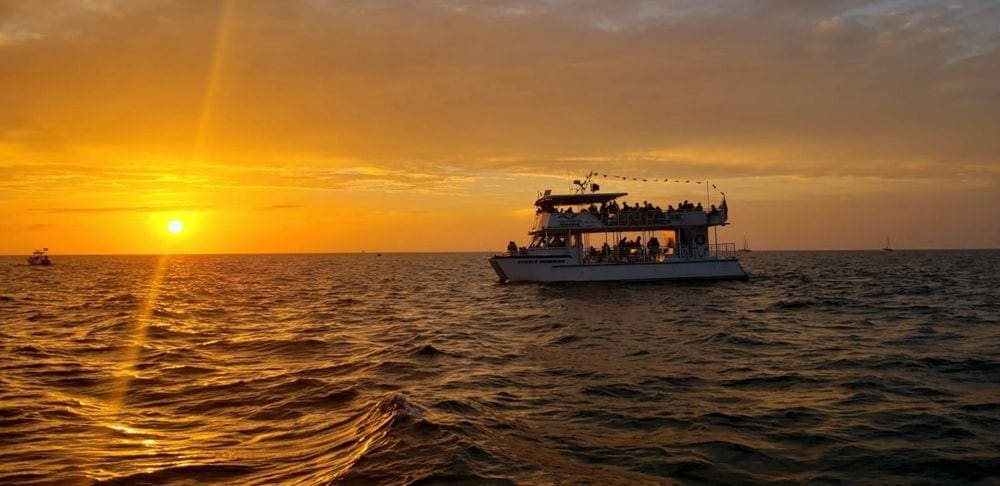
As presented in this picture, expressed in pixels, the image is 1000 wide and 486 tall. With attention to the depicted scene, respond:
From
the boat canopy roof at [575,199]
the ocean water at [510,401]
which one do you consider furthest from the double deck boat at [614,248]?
the ocean water at [510,401]

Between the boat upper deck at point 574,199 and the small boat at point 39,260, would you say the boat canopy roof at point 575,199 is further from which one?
the small boat at point 39,260

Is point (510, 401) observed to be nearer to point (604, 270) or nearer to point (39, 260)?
point (604, 270)

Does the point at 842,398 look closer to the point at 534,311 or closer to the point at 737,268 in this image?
the point at 534,311

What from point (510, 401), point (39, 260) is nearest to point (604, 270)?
point (510, 401)

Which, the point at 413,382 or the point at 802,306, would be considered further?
the point at 802,306

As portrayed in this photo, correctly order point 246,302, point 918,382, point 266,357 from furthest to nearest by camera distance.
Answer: point 246,302, point 266,357, point 918,382

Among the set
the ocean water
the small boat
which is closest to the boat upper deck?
the ocean water

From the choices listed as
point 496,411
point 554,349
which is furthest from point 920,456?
point 554,349

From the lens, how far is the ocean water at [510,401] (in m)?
8.52

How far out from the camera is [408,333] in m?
23.7

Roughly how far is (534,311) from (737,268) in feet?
84.9

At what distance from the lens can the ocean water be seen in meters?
8.52

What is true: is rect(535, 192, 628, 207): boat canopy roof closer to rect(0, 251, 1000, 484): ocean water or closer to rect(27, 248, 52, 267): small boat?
rect(0, 251, 1000, 484): ocean water

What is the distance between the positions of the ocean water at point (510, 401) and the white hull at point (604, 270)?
21907 mm
